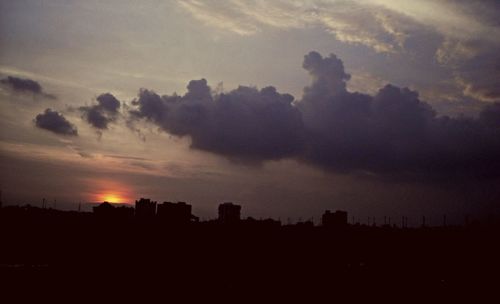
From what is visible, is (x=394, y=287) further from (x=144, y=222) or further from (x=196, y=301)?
(x=144, y=222)

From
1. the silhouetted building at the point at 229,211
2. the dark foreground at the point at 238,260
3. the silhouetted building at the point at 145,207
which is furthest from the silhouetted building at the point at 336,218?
the silhouetted building at the point at 145,207

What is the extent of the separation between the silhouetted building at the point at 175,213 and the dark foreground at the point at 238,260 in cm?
497

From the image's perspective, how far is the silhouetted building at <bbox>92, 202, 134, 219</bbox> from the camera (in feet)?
373

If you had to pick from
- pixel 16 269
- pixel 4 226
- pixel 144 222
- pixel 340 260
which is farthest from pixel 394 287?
pixel 4 226

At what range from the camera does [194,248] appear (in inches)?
4144

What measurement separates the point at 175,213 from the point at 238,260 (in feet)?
93.7

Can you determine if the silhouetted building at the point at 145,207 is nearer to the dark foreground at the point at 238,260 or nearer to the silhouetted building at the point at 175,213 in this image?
the silhouetted building at the point at 175,213

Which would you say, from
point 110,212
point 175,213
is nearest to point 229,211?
point 175,213

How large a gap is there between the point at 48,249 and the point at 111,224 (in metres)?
14.6

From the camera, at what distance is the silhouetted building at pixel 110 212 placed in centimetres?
11381

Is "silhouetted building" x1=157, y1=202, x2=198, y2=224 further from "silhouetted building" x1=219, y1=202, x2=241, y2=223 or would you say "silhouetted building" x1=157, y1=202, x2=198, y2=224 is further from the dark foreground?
"silhouetted building" x1=219, y1=202, x2=241, y2=223

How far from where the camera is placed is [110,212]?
11588 cm

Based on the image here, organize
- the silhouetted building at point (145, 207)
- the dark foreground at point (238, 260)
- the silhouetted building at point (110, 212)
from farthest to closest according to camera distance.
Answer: the silhouetted building at point (145, 207) < the silhouetted building at point (110, 212) < the dark foreground at point (238, 260)

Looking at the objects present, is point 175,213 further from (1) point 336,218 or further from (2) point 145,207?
(1) point 336,218
